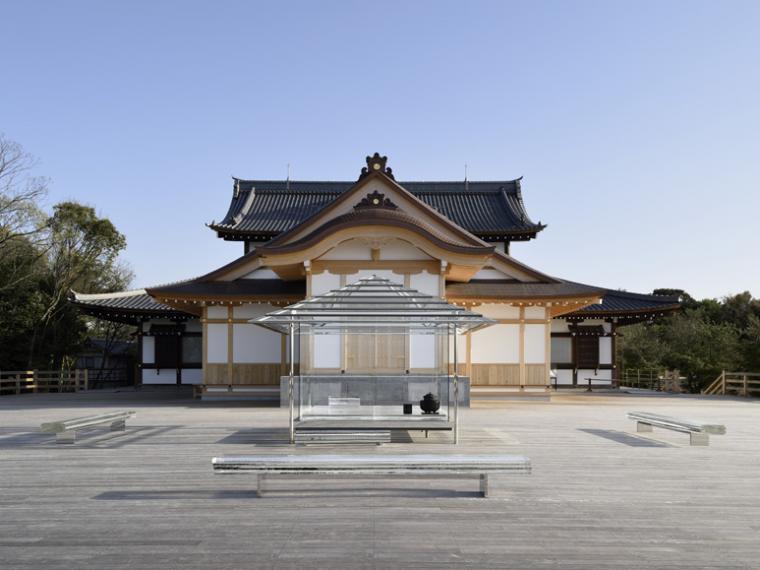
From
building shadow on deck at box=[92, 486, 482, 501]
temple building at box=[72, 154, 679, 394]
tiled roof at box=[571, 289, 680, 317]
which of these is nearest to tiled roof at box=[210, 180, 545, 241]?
temple building at box=[72, 154, 679, 394]

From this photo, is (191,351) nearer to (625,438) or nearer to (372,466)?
(625,438)

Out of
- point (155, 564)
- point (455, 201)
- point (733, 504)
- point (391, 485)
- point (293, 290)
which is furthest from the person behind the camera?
point (455, 201)

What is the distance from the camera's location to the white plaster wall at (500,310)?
21344 mm

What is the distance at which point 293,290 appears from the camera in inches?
810

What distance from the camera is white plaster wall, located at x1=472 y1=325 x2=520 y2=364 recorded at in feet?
69.9

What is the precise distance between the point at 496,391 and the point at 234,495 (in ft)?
49.0

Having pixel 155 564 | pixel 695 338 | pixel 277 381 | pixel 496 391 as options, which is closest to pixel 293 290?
pixel 277 381

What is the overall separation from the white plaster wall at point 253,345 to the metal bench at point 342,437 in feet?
32.6

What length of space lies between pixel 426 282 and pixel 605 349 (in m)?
11.5

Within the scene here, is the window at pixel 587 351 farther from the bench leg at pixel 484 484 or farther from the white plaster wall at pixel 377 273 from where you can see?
the bench leg at pixel 484 484

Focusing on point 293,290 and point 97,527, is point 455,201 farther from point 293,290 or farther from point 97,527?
point 97,527

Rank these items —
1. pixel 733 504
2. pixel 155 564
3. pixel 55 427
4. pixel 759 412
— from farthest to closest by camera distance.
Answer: pixel 759 412 → pixel 55 427 → pixel 733 504 → pixel 155 564

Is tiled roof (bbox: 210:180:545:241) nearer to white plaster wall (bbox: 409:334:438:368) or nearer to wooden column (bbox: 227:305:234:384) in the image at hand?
wooden column (bbox: 227:305:234:384)

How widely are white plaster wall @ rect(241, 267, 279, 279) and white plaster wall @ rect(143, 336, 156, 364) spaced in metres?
8.34
